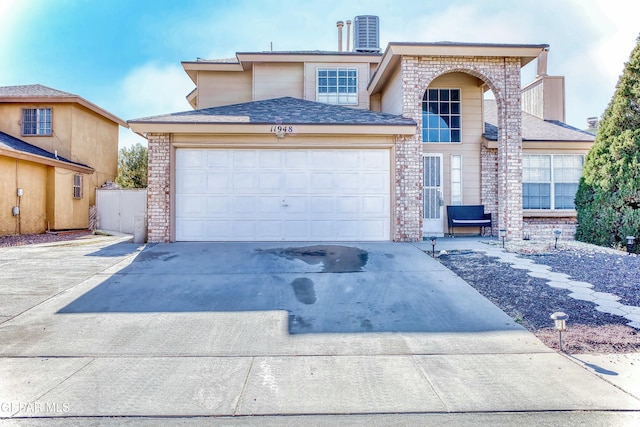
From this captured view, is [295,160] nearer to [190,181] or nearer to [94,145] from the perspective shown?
[190,181]

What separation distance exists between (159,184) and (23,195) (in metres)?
7.88

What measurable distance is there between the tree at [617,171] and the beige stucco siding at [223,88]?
35.4 feet

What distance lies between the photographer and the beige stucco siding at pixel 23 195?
42.2 feet

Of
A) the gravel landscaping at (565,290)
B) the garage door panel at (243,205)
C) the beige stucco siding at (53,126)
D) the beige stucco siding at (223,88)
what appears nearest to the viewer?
the gravel landscaping at (565,290)

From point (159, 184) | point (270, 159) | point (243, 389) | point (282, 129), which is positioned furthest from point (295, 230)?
point (243, 389)

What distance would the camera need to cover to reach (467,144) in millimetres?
11570

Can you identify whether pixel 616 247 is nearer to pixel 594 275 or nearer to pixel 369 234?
pixel 594 275

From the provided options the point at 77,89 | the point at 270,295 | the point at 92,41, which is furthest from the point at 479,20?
the point at 77,89

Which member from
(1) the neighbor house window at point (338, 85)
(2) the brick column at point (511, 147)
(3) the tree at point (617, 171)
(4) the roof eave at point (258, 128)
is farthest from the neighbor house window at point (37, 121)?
(3) the tree at point (617, 171)

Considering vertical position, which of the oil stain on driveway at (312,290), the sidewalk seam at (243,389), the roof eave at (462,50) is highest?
the roof eave at (462,50)

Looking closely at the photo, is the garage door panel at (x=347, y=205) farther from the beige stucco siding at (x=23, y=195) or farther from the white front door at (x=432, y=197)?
the beige stucco siding at (x=23, y=195)

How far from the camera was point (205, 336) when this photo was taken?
14.0 ft

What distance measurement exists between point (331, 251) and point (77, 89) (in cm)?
1618

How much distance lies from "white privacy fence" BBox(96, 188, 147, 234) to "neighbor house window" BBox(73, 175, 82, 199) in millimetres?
1038
